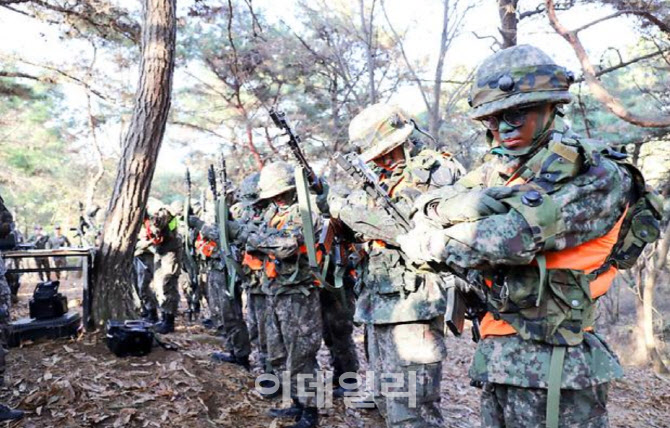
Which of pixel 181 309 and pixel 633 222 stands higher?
pixel 633 222

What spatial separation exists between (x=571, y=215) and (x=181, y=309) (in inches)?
470

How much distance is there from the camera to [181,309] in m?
12.7

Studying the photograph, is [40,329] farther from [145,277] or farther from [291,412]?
[145,277]

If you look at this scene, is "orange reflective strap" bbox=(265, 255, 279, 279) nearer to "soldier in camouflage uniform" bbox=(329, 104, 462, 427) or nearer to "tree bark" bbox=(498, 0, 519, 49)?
"soldier in camouflage uniform" bbox=(329, 104, 462, 427)

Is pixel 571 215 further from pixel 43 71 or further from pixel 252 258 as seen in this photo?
pixel 43 71

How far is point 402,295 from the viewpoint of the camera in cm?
387

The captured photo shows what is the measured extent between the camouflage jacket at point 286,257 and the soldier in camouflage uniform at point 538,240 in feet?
9.59

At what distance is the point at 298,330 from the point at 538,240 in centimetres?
359

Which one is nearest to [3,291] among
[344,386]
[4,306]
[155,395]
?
[4,306]

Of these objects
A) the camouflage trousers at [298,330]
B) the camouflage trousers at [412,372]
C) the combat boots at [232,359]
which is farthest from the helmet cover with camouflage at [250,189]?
the camouflage trousers at [412,372]

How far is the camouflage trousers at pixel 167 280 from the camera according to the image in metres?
9.36

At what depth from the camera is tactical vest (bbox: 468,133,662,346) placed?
2049 millimetres

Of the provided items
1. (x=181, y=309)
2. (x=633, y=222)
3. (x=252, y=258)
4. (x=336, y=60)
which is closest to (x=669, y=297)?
(x=336, y=60)

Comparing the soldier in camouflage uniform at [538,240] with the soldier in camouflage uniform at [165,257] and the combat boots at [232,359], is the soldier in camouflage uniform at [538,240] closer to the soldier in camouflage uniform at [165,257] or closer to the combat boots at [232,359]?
the combat boots at [232,359]
